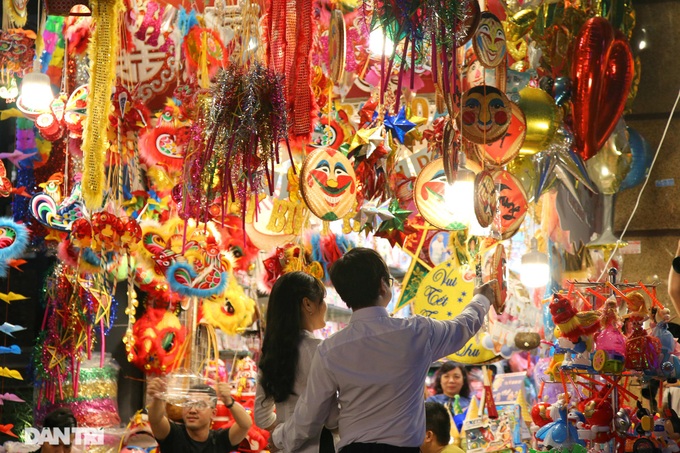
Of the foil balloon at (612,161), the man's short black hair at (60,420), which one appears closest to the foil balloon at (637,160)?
the foil balloon at (612,161)

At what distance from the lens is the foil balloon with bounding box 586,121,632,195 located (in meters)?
4.34

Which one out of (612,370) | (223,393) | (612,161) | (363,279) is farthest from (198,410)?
(612,161)

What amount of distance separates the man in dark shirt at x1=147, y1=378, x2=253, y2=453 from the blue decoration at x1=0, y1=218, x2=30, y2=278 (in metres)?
1.56

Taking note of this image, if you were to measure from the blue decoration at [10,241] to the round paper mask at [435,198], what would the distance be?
7.59 ft

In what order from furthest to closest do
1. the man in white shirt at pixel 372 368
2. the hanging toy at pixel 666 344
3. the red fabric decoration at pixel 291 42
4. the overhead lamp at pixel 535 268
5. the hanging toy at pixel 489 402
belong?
1. the hanging toy at pixel 489 402
2. the overhead lamp at pixel 535 268
3. the red fabric decoration at pixel 291 42
4. the hanging toy at pixel 666 344
5. the man in white shirt at pixel 372 368

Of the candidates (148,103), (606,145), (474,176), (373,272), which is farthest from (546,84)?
(148,103)

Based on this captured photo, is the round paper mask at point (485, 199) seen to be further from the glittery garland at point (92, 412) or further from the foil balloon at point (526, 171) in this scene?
the glittery garland at point (92, 412)

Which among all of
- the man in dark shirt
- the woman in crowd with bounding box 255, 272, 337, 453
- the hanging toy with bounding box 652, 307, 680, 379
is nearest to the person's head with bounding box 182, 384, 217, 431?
the man in dark shirt

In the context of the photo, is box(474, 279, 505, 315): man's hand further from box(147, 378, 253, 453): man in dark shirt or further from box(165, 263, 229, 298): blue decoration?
box(165, 263, 229, 298): blue decoration

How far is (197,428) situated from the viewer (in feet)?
12.9

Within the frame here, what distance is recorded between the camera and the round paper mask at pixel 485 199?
3.46 m

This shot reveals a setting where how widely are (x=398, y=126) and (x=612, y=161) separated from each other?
101 cm

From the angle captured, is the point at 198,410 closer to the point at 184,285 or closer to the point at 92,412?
the point at 184,285

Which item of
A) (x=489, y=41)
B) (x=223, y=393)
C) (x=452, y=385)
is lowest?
(x=452, y=385)
